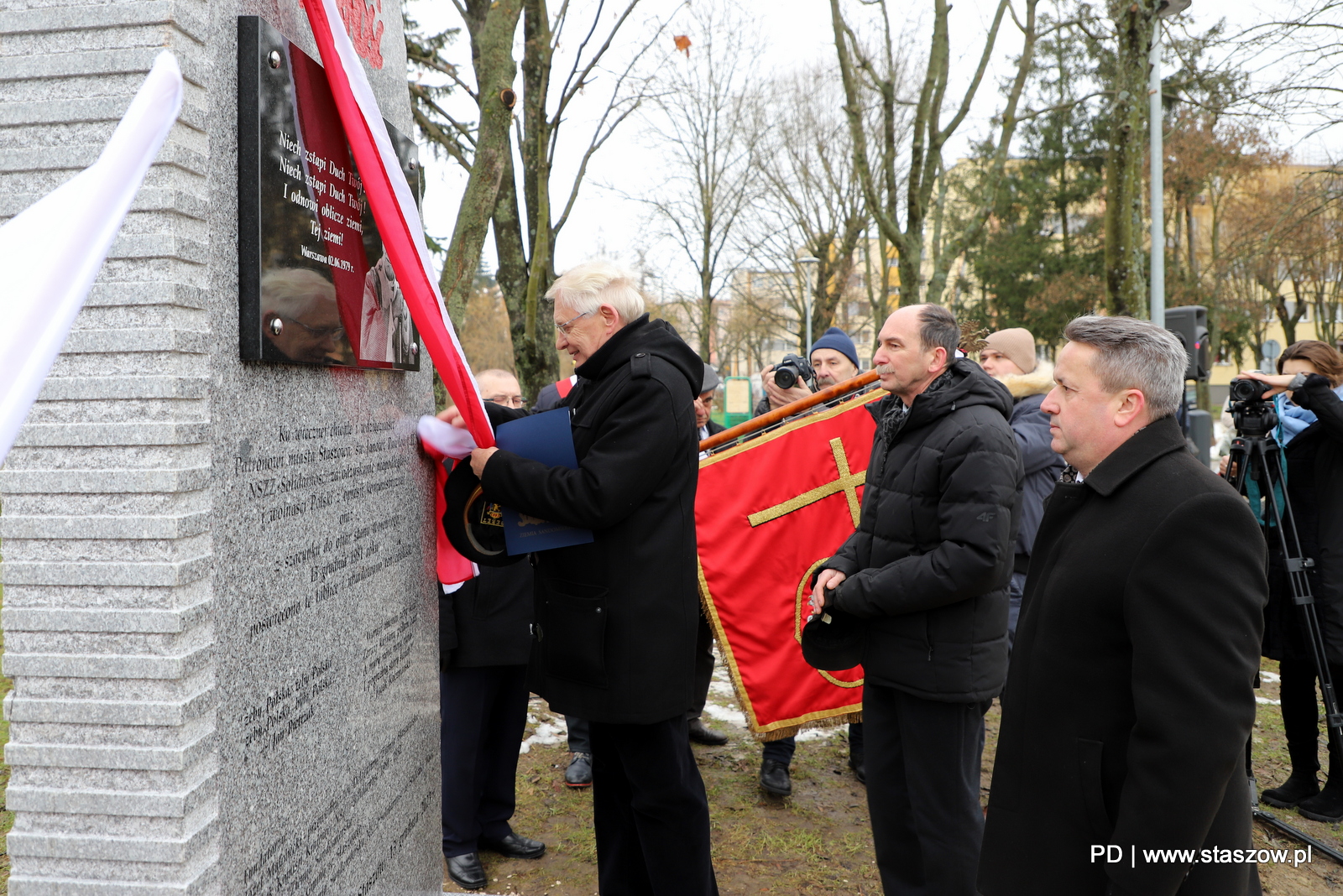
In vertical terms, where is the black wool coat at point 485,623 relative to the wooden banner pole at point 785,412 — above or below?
below

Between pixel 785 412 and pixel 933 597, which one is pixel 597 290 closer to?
pixel 933 597

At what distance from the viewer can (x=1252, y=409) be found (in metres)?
4.06

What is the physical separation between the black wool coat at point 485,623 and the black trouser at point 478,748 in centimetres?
9

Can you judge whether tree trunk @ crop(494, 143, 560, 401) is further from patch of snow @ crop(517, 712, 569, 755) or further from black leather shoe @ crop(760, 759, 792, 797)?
black leather shoe @ crop(760, 759, 792, 797)

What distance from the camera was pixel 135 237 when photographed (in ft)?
5.29

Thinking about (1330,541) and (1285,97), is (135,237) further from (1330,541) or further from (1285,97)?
(1285,97)

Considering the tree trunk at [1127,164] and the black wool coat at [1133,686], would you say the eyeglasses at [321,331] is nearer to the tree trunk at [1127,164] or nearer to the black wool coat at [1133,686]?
the black wool coat at [1133,686]

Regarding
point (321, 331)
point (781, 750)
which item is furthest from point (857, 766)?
point (321, 331)

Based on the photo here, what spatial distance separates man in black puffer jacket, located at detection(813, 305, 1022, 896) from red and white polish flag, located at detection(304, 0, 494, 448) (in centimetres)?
151

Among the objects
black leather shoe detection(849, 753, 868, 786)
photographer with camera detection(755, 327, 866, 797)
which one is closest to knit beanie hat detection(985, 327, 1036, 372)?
photographer with camera detection(755, 327, 866, 797)

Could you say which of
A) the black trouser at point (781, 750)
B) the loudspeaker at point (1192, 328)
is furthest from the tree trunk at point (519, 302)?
the loudspeaker at point (1192, 328)

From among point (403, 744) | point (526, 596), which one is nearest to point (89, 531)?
point (403, 744)

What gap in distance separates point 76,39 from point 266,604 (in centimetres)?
110

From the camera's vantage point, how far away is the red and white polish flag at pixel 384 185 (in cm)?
214
